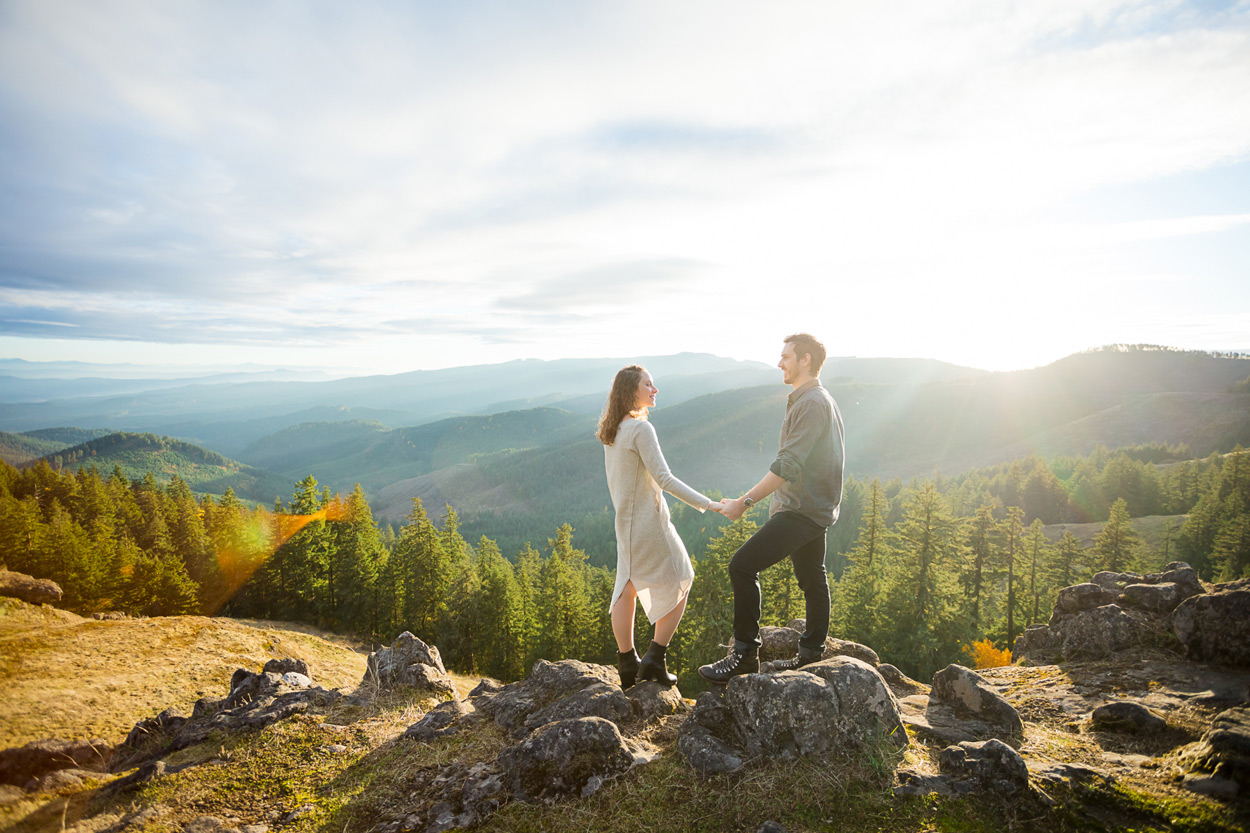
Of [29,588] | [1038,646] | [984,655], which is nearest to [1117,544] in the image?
[984,655]

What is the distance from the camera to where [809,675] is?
5055 millimetres

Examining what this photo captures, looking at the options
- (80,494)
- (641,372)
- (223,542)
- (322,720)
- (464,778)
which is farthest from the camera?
(80,494)

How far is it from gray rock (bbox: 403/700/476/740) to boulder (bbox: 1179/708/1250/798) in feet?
23.5

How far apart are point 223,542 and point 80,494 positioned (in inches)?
658

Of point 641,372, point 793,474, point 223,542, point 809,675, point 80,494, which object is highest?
point 641,372

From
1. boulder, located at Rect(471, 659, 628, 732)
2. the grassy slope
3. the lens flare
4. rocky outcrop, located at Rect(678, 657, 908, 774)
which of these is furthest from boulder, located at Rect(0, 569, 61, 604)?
rocky outcrop, located at Rect(678, 657, 908, 774)

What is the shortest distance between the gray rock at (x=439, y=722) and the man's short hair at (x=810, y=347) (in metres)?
6.35

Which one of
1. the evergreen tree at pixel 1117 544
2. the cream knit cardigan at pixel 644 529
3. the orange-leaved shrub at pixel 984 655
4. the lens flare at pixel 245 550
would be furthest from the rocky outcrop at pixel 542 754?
the evergreen tree at pixel 1117 544

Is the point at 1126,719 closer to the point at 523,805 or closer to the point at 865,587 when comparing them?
the point at 523,805

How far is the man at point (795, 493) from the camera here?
18.1ft

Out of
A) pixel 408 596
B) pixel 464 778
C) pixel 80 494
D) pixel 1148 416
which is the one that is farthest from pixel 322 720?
pixel 1148 416

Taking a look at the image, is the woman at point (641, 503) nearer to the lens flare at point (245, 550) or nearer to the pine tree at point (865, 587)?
the pine tree at point (865, 587)

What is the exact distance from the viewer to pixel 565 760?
4887 mm

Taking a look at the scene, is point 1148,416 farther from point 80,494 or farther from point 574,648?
point 80,494
